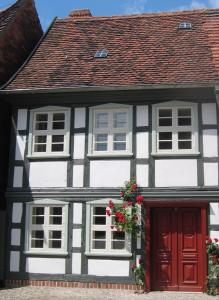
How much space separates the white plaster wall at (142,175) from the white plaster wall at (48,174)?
2.02m

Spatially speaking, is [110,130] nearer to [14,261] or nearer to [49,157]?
[49,157]

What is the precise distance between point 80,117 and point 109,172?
69.9 inches

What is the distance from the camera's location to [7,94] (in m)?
14.1

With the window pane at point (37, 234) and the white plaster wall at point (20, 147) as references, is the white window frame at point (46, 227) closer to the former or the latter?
the window pane at point (37, 234)

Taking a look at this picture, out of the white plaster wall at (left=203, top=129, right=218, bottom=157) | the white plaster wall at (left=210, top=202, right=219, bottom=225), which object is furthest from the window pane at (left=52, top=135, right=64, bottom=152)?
the white plaster wall at (left=210, top=202, right=219, bottom=225)

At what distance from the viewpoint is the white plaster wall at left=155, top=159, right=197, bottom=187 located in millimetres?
13047

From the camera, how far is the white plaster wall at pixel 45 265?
13383 millimetres

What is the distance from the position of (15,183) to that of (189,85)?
546 centimetres

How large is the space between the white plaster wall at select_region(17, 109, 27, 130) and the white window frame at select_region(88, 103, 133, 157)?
191 cm

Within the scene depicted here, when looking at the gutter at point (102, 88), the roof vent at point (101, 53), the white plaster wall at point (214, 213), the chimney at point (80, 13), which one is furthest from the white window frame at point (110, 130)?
the chimney at point (80, 13)

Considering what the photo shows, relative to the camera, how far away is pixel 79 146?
1381cm

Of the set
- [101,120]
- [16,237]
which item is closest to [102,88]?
[101,120]

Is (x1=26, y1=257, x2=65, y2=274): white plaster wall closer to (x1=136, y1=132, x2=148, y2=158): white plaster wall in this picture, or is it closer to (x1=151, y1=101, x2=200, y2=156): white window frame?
(x1=136, y1=132, x2=148, y2=158): white plaster wall

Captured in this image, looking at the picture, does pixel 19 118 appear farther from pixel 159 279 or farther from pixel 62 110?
pixel 159 279
